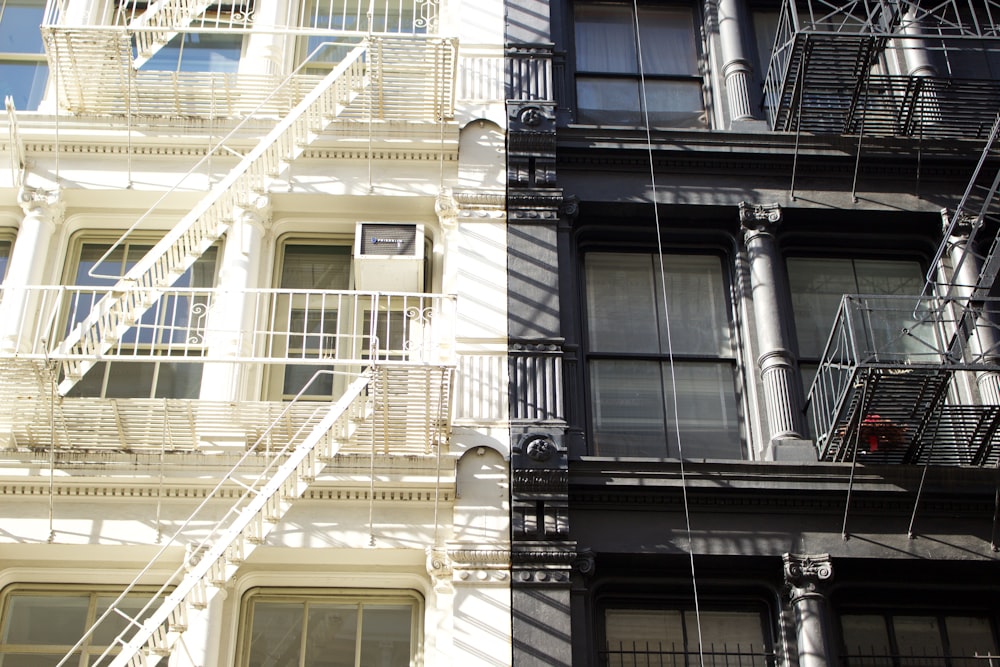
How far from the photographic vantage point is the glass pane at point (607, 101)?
14805 mm

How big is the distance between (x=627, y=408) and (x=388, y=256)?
2.76 meters

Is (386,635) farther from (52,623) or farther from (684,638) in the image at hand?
(52,623)

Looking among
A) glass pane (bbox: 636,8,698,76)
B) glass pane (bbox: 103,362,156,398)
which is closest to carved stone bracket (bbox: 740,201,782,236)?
glass pane (bbox: 636,8,698,76)

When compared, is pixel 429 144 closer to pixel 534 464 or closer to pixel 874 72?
pixel 534 464

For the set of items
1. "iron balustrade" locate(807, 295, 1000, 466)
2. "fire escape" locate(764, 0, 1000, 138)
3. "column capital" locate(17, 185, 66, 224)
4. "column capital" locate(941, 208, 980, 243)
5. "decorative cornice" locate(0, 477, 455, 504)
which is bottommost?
"decorative cornice" locate(0, 477, 455, 504)

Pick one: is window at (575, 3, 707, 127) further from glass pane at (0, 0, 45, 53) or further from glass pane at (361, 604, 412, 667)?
glass pane at (0, 0, 45, 53)

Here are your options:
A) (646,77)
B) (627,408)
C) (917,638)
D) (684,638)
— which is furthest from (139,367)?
(917,638)

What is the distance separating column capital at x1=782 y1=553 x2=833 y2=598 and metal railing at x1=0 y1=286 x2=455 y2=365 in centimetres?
366

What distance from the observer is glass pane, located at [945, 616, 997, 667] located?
38.3 ft

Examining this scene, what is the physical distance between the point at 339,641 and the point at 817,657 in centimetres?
412

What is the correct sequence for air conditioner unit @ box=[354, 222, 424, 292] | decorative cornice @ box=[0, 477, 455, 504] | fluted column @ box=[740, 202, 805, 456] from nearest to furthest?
decorative cornice @ box=[0, 477, 455, 504], fluted column @ box=[740, 202, 805, 456], air conditioner unit @ box=[354, 222, 424, 292]

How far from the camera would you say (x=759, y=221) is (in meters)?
13.6

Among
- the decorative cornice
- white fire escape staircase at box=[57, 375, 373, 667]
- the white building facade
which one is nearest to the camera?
white fire escape staircase at box=[57, 375, 373, 667]

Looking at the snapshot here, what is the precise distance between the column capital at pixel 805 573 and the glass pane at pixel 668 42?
6.18 m
